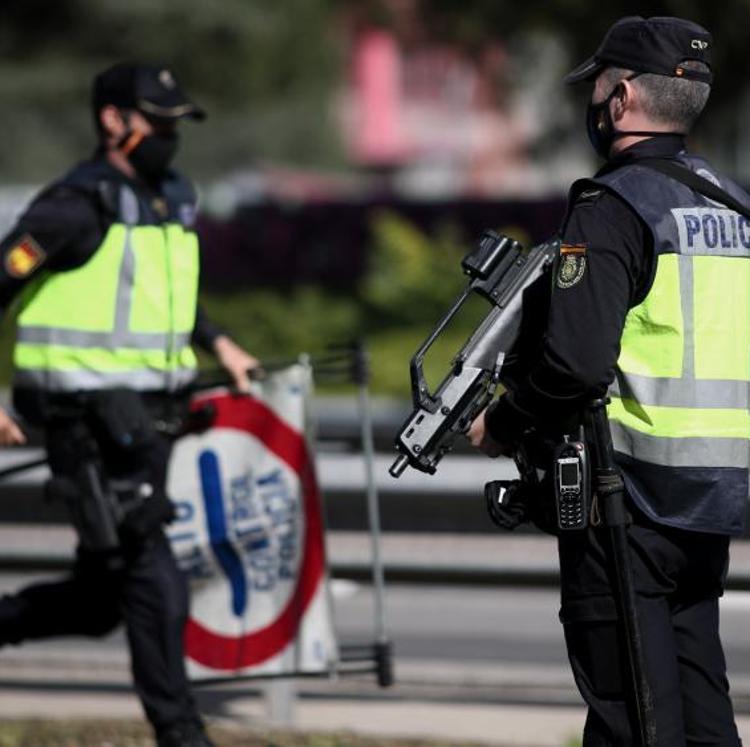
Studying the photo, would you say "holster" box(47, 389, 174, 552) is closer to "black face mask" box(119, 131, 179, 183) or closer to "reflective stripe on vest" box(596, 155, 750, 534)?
"black face mask" box(119, 131, 179, 183)

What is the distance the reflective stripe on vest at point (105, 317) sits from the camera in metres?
5.51

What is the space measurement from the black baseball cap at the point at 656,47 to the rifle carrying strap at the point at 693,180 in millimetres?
176

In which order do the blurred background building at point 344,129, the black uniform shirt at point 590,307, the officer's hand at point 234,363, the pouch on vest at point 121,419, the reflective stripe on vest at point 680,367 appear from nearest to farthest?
the black uniform shirt at point 590,307, the reflective stripe on vest at point 680,367, the pouch on vest at point 121,419, the officer's hand at point 234,363, the blurred background building at point 344,129

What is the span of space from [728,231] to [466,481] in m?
2.73

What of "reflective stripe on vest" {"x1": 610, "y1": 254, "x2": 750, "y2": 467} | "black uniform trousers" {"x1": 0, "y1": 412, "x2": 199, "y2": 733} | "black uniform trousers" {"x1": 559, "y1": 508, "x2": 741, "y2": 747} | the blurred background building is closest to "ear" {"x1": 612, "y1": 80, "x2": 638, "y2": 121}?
"reflective stripe on vest" {"x1": 610, "y1": 254, "x2": 750, "y2": 467}

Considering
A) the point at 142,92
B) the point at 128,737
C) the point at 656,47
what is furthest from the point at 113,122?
the point at 656,47

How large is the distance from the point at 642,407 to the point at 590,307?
267mm

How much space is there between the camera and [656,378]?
3.90 meters

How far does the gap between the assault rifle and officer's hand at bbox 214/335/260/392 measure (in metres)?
2.01

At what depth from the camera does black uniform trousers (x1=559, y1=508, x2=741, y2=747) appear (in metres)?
3.91

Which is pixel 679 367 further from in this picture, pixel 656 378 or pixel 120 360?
pixel 120 360

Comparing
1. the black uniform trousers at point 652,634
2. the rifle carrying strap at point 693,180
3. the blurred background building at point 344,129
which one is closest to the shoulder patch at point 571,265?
the rifle carrying strap at point 693,180

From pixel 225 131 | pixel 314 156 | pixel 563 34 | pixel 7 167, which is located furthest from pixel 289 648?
pixel 314 156

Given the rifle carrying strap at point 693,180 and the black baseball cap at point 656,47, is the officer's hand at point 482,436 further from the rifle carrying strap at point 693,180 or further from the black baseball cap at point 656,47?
the black baseball cap at point 656,47
